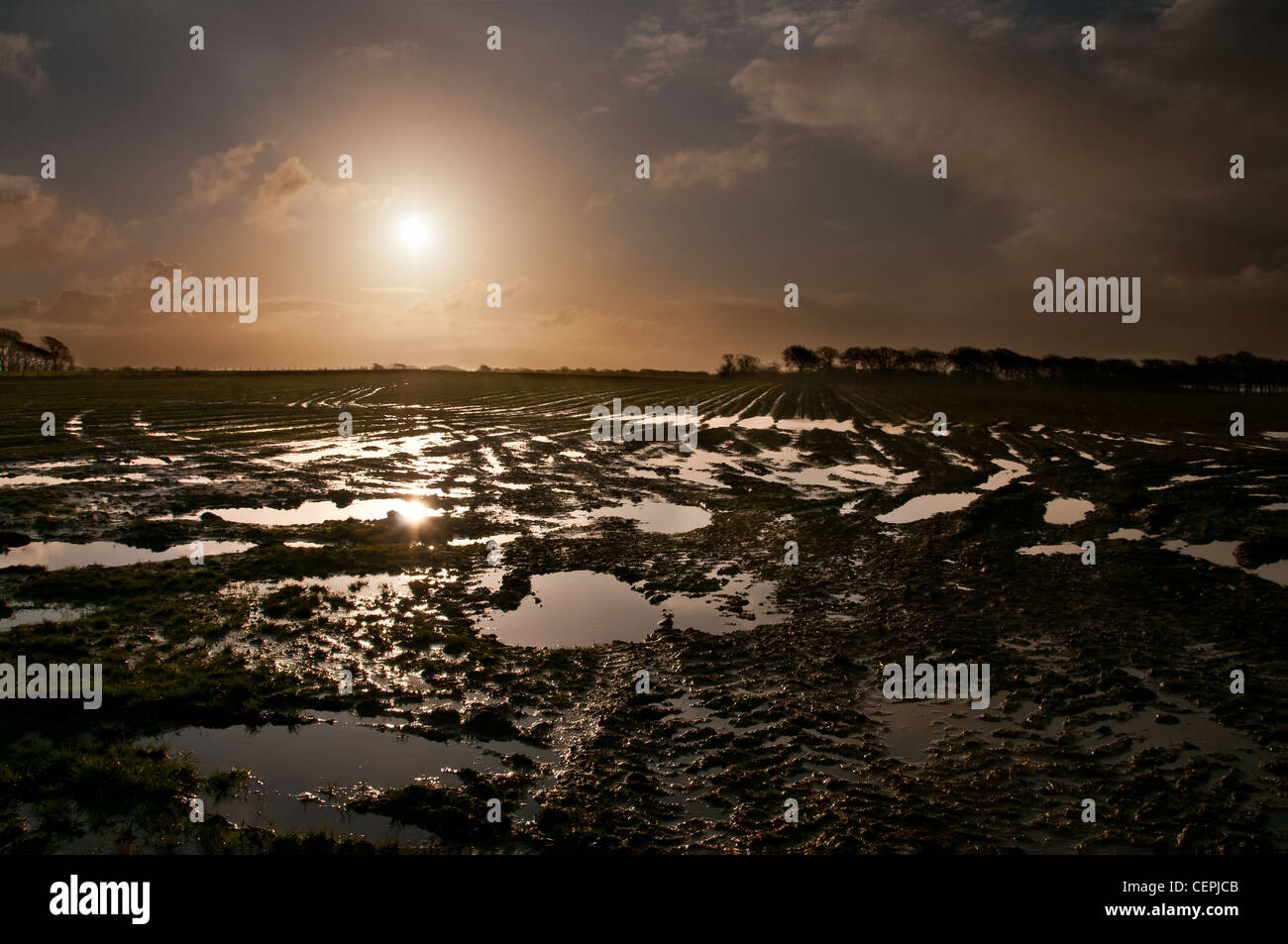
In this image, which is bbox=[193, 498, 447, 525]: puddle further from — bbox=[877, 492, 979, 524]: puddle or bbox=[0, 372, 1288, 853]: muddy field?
bbox=[877, 492, 979, 524]: puddle

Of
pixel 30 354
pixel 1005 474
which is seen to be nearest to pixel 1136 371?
pixel 1005 474

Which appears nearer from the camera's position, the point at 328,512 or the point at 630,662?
the point at 630,662

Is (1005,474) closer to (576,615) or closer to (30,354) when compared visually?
(576,615)

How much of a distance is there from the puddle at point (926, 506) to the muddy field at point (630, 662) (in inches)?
9.2

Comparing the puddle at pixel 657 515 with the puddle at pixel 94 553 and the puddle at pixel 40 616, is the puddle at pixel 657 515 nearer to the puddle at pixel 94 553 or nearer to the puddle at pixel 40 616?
the puddle at pixel 94 553

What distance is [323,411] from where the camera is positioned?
57188 millimetres

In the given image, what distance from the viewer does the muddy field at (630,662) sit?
7.32 metres

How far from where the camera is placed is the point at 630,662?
37.1ft

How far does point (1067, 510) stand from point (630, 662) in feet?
60.4

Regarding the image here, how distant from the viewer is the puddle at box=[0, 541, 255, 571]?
50.5ft

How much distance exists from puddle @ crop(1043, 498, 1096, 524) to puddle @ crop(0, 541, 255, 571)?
72.9ft
